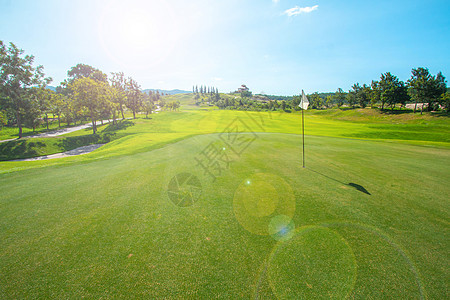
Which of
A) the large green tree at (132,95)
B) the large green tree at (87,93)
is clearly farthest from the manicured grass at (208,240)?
the large green tree at (132,95)

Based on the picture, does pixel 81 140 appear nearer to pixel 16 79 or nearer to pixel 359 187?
pixel 16 79

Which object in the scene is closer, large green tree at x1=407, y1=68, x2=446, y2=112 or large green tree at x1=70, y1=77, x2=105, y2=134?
large green tree at x1=70, y1=77, x2=105, y2=134

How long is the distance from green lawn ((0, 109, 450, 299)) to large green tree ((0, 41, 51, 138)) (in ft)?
105

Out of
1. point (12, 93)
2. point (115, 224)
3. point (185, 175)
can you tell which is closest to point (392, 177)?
point (185, 175)

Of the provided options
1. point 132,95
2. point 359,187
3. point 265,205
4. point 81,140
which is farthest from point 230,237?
point 132,95

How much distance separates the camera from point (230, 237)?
13.3 feet

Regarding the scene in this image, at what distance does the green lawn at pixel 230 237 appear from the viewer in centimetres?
289

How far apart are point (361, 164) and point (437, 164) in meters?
4.46

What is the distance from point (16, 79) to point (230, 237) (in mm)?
42654

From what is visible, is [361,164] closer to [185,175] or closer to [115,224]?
[185,175]

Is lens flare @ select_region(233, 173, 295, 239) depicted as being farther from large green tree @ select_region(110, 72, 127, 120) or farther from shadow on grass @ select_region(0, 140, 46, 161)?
large green tree @ select_region(110, 72, 127, 120)

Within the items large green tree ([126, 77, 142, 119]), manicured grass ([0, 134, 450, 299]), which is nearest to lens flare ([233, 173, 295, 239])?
manicured grass ([0, 134, 450, 299])

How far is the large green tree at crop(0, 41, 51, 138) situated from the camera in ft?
83.0

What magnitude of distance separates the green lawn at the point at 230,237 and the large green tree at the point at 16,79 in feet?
105
